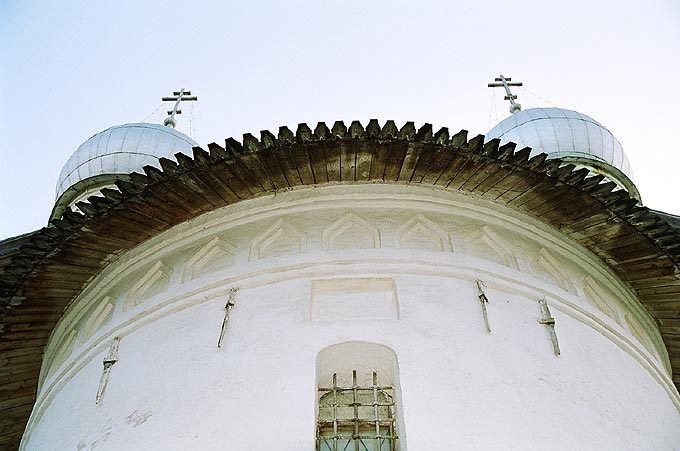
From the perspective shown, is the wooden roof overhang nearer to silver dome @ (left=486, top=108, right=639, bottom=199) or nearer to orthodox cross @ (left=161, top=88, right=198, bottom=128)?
silver dome @ (left=486, top=108, right=639, bottom=199)

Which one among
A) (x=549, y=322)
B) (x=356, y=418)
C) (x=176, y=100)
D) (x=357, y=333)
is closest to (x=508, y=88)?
(x=176, y=100)

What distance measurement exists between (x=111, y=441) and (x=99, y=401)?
0.44 m

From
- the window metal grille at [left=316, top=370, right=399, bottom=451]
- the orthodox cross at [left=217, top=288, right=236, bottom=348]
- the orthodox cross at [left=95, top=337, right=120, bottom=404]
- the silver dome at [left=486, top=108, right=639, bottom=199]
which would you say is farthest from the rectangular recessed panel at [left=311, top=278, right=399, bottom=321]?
the silver dome at [left=486, top=108, right=639, bottom=199]

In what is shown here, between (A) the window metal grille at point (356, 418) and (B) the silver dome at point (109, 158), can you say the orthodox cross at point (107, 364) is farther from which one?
(B) the silver dome at point (109, 158)

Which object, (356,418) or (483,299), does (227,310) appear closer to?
(356,418)

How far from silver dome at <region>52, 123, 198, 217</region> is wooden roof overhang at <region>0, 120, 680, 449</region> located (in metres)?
2.81

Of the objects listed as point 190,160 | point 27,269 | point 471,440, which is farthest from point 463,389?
point 27,269

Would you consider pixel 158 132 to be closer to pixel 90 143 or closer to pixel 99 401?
pixel 90 143

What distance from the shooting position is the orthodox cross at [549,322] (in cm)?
482

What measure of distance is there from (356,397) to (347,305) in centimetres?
67

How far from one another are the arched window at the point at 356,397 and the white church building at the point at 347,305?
1cm

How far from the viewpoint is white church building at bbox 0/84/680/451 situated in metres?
4.33

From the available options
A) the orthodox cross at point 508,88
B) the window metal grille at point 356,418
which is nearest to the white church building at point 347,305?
the window metal grille at point 356,418

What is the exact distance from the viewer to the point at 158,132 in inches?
354
